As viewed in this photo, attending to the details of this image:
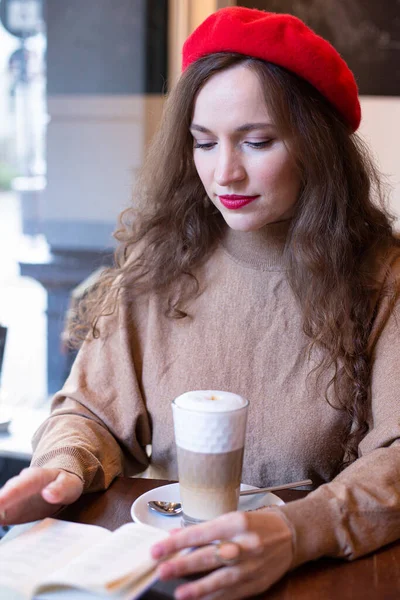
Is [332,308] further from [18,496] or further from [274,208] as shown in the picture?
[18,496]

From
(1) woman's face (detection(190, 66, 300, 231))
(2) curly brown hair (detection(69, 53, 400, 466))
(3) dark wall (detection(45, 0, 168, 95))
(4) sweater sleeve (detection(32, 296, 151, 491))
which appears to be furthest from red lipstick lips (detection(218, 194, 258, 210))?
(3) dark wall (detection(45, 0, 168, 95))

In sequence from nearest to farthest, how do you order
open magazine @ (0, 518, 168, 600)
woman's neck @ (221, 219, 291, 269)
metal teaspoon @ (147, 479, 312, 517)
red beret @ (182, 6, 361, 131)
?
1. open magazine @ (0, 518, 168, 600)
2. metal teaspoon @ (147, 479, 312, 517)
3. red beret @ (182, 6, 361, 131)
4. woman's neck @ (221, 219, 291, 269)

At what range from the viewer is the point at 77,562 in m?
0.86

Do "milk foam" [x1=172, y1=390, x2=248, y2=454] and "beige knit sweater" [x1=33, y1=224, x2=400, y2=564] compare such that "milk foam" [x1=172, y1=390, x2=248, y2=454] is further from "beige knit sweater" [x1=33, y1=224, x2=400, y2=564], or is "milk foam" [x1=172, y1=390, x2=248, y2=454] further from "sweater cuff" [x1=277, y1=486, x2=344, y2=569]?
"beige knit sweater" [x1=33, y1=224, x2=400, y2=564]

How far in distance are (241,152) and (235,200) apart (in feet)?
0.26

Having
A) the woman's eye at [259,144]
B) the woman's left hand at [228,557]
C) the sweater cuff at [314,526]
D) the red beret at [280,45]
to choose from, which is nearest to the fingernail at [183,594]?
the woman's left hand at [228,557]

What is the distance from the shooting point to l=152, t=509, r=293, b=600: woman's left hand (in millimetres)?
855

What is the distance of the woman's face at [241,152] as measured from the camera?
1.22 m

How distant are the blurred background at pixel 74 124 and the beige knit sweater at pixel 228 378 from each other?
0.96 meters

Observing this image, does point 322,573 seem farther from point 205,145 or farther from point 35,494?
point 205,145

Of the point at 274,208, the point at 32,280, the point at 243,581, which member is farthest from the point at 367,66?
the point at 243,581

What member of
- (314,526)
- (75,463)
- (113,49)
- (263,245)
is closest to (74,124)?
(113,49)

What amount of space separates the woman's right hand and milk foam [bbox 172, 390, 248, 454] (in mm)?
195

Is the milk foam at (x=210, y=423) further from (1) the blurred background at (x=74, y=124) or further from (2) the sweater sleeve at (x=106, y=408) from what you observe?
(1) the blurred background at (x=74, y=124)
